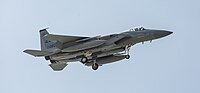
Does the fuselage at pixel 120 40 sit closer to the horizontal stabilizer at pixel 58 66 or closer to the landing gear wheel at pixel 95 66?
the landing gear wheel at pixel 95 66

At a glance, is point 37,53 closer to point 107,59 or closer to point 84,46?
point 84,46

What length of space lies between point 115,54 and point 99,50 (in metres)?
2.63

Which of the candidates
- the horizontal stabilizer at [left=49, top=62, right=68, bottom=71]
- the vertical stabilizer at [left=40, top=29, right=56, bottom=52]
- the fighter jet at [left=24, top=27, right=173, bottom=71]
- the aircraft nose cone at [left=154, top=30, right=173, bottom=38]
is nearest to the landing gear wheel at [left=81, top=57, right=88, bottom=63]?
the fighter jet at [left=24, top=27, right=173, bottom=71]

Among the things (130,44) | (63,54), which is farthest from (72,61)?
(130,44)

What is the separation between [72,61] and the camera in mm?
61656

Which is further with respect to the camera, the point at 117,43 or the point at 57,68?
the point at 57,68

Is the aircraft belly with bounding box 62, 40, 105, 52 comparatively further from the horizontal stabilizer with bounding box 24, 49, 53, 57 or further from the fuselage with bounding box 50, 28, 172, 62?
the horizontal stabilizer with bounding box 24, 49, 53, 57

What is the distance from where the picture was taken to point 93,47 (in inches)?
2329

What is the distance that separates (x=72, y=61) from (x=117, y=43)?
15.4 feet

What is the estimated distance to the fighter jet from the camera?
5931cm

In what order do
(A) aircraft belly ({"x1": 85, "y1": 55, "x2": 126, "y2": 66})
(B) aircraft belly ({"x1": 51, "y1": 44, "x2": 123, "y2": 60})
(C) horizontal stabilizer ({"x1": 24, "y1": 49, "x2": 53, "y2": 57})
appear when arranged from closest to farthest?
(B) aircraft belly ({"x1": 51, "y1": 44, "x2": 123, "y2": 60})
(C) horizontal stabilizer ({"x1": 24, "y1": 49, "x2": 53, "y2": 57})
(A) aircraft belly ({"x1": 85, "y1": 55, "x2": 126, "y2": 66})

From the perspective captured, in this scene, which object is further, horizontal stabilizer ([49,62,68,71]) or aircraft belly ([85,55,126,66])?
horizontal stabilizer ([49,62,68,71])

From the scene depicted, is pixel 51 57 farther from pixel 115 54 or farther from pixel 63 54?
pixel 115 54

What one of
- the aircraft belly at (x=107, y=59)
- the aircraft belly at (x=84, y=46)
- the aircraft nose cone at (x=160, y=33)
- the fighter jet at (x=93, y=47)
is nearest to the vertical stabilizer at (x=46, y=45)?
the fighter jet at (x=93, y=47)
